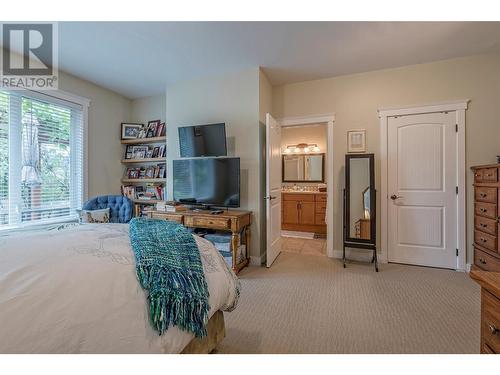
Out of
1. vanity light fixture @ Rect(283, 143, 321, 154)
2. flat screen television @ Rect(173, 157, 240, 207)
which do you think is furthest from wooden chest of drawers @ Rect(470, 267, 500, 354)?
vanity light fixture @ Rect(283, 143, 321, 154)

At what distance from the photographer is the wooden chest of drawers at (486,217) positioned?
234cm

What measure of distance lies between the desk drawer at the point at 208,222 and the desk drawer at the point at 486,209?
2772mm

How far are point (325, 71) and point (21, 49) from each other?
3.63 metres

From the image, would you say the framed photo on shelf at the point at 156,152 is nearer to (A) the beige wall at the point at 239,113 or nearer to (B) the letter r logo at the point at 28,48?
(A) the beige wall at the point at 239,113

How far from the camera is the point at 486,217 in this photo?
2.50m

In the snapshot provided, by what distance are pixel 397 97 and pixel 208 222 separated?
2943mm

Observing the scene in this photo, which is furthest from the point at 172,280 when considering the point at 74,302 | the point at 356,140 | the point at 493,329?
the point at 356,140

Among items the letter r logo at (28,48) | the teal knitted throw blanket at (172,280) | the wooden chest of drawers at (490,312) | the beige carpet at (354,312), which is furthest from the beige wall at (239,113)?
the wooden chest of drawers at (490,312)

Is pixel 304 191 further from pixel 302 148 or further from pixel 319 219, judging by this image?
pixel 302 148

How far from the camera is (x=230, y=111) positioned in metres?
3.19

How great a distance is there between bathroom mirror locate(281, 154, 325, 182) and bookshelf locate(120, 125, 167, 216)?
2882 mm

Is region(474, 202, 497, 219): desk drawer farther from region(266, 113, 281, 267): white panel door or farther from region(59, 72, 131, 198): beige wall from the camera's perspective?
region(59, 72, 131, 198): beige wall

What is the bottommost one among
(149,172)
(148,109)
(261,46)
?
(149,172)
